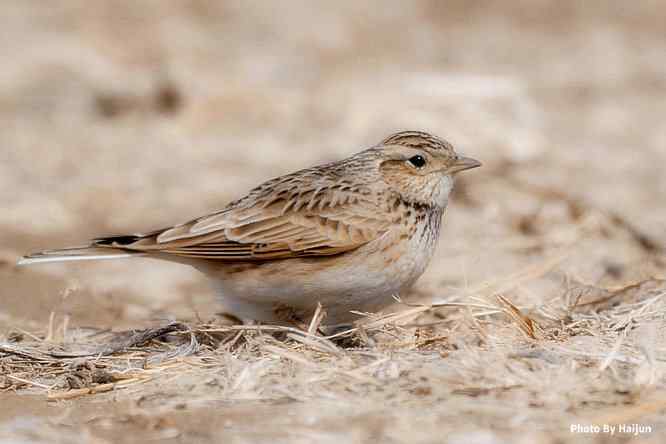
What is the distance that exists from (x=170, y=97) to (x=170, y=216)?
2.84 meters

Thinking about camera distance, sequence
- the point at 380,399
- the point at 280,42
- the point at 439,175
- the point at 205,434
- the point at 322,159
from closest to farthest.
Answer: the point at 205,434
the point at 380,399
the point at 439,175
the point at 322,159
the point at 280,42

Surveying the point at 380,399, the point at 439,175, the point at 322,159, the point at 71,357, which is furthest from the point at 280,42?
the point at 380,399

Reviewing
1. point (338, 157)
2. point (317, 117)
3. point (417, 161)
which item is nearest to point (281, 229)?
point (417, 161)

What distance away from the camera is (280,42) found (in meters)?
13.7

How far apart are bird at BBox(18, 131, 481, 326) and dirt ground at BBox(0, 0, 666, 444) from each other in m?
0.24

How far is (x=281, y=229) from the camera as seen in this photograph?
623cm

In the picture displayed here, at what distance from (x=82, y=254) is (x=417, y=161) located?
195 cm

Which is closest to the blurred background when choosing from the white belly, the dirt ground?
the dirt ground

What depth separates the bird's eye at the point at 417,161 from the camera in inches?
254

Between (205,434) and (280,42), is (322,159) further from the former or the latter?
(205,434)

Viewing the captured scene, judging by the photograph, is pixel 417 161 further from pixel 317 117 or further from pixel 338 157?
pixel 317 117

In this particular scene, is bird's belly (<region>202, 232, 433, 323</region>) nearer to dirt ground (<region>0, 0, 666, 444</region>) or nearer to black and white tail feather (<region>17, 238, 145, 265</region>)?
dirt ground (<region>0, 0, 666, 444</region>)

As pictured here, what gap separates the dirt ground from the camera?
467 cm

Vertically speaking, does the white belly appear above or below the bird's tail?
below
